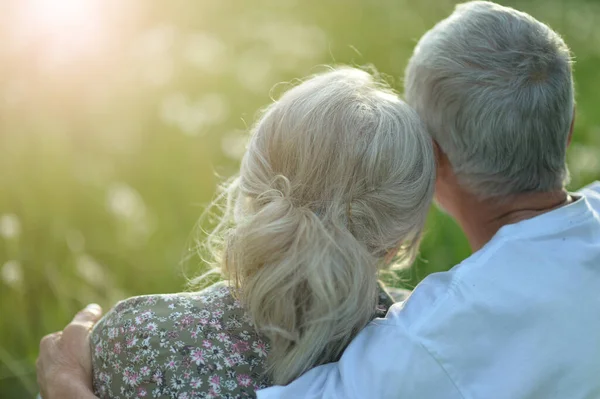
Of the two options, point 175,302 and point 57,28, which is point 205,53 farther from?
A: point 175,302

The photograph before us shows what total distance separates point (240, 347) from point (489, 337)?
58 centimetres

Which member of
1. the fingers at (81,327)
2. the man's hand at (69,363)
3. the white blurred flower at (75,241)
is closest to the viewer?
the man's hand at (69,363)

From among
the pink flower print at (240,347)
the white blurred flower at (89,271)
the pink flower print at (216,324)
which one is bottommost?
the white blurred flower at (89,271)

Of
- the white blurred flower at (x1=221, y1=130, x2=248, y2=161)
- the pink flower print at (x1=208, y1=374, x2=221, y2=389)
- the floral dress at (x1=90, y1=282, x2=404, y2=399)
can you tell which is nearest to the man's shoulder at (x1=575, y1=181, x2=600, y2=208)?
the floral dress at (x1=90, y1=282, x2=404, y2=399)

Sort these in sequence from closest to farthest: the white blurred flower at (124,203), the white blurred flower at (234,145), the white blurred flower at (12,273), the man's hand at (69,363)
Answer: the man's hand at (69,363), the white blurred flower at (12,273), the white blurred flower at (124,203), the white blurred flower at (234,145)

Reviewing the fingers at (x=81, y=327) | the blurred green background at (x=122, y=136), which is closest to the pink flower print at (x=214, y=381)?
the fingers at (x=81, y=327)

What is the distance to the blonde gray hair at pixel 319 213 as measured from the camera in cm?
186

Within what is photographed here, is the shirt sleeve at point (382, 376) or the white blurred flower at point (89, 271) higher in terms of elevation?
the shirt sleeve at point (382, 376)

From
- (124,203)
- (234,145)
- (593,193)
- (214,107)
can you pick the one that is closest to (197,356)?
(593,193)

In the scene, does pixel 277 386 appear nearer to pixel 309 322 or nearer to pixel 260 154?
pixel 309 322

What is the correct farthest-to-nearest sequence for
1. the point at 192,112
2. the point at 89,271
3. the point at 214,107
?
the point at 214,107, the point at 192,112, the point at 89,271

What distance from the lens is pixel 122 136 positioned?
4.08 meters

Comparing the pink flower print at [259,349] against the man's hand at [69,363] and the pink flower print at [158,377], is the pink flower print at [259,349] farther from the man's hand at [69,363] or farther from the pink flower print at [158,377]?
the man's hand at [69,363]

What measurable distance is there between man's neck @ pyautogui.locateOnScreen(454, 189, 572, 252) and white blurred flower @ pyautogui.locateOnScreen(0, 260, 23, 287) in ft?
5.19
